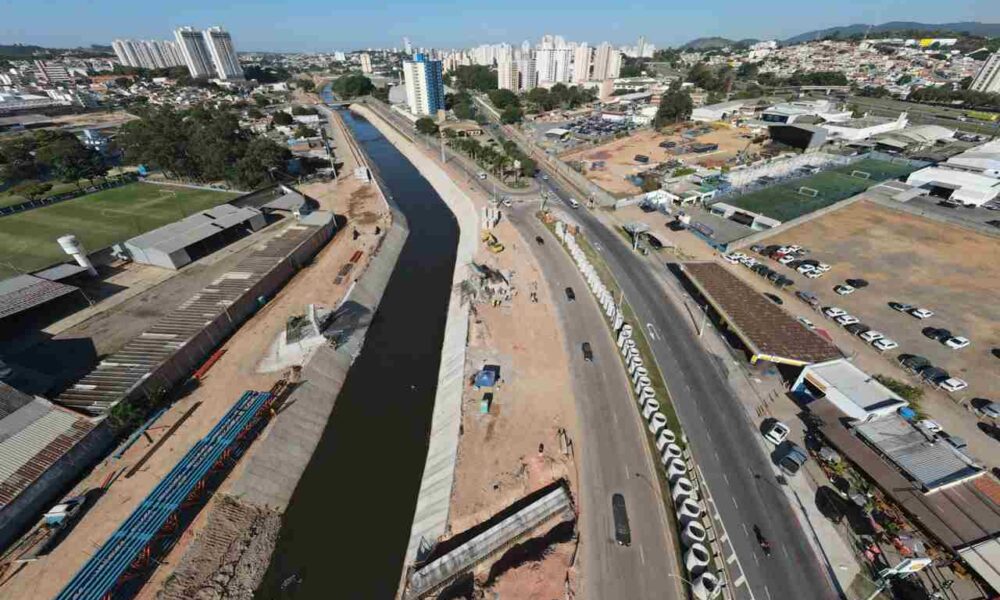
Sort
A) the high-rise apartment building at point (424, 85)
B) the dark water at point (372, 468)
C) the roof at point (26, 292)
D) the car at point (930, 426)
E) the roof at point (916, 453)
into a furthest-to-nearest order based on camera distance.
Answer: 1. the high-rise apartment building at point (424, 85)
2. the roof at point (26, 292)
3. the car at point (930, 426)
4. the dark water at point (372, 468)
5. the roof at point (916, 453)

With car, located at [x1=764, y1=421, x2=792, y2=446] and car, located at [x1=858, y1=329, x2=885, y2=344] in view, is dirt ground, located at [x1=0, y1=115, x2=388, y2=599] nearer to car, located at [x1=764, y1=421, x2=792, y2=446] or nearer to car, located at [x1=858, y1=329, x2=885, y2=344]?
car, located at [x1=764, y1=421, x2=792, y2=446]

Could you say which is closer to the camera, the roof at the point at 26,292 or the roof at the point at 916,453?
the roof at the point at 916,453

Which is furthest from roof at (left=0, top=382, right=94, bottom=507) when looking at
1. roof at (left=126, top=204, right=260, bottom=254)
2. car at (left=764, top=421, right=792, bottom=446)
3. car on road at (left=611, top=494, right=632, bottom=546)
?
car at (left=764, top=421, right=792, bottom=446)

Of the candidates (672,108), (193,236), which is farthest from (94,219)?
(672,108)

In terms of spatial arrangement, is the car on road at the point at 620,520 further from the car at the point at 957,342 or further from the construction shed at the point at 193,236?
the construction shed at the point at 193,236

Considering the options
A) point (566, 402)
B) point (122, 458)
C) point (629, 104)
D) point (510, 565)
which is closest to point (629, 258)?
point (566, 402)

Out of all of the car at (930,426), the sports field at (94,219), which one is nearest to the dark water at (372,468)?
the car at (930,426)
